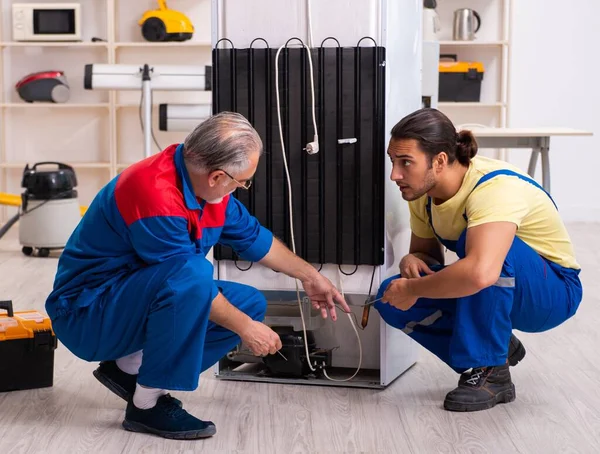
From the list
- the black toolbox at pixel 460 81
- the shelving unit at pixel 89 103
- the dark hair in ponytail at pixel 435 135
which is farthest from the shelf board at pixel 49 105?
the dark hair in ponytail at pixel 435 135

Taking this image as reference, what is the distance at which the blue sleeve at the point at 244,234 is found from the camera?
244 cm

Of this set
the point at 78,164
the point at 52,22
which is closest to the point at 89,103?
the point at 78,164

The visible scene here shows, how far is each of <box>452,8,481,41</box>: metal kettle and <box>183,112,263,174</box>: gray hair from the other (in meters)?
4.51

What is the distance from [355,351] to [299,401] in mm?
363

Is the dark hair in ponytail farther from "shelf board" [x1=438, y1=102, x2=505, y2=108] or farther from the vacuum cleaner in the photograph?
"shelf board" [x1=438, y1=102, x2=505, y2=108]

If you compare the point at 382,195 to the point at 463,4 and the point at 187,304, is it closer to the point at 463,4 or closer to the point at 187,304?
the point at 187,304

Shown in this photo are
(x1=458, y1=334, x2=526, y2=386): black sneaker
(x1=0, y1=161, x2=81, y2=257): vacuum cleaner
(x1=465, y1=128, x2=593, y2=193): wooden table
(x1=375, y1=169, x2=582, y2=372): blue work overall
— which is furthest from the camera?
(x1=0, y1=161, x2=81, y2=257): vacuum cleaner

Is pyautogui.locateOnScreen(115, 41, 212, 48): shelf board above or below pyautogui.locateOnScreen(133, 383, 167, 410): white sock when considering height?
above

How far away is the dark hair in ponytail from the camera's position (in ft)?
7.70

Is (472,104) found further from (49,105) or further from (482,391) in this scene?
(482,391)

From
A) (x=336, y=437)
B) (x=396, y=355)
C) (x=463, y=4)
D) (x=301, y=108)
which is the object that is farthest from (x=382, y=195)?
(x=463, y=4)

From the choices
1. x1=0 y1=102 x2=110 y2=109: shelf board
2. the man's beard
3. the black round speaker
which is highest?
x1=0 y1=102 x2=110 y2=109: shelf board

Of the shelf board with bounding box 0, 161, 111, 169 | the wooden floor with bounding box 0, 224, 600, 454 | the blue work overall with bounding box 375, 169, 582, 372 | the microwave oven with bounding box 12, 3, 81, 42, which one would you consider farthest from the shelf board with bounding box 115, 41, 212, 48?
the blue work overall with bounding box 375, 169, 582, 372

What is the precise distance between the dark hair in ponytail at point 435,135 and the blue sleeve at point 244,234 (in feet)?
1.50
